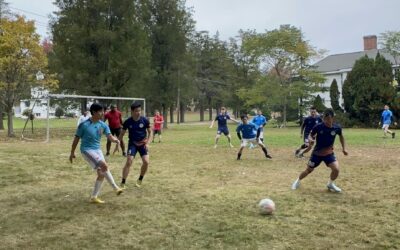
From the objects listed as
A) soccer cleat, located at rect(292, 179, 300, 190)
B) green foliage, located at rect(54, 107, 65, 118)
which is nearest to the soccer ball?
soccer cleat, located at rect(292, 179, 300, 190)

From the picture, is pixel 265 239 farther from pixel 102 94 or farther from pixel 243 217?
pixel 102 94

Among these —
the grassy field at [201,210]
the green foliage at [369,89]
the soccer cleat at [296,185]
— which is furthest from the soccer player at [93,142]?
the green foliage at [369,89]

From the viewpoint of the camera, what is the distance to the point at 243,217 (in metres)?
7.02

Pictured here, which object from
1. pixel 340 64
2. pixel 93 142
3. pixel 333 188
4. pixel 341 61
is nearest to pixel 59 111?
pixel 340 64

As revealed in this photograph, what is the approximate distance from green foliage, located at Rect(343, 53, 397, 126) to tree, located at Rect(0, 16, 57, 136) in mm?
27972

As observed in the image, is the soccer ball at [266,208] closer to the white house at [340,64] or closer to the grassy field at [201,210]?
the grassy field at [201,210]

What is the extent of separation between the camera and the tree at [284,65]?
4441 centimetres

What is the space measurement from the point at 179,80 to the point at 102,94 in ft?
38.2

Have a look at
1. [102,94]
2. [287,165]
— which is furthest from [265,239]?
[102,94]

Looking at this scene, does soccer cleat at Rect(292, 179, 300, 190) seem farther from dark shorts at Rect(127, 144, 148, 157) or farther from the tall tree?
the tall tree

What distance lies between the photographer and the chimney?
61056 millimetres

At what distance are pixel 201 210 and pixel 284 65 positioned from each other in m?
40.2

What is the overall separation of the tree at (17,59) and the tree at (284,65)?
24387mm

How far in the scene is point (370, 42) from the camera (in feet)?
201
